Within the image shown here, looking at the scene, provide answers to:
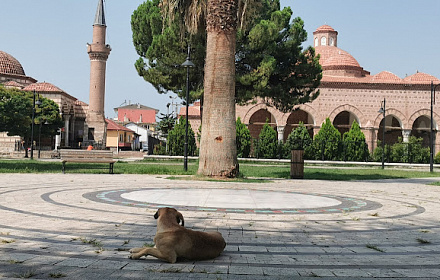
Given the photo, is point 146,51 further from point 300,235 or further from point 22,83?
point 22,83

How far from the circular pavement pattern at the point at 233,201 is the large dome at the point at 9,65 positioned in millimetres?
51286

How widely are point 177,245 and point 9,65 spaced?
57.5m

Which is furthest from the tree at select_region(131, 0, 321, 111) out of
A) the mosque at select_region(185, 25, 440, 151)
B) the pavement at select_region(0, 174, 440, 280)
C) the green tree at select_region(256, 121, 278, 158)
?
the pavement at select_region(0, 174, 440, 280)

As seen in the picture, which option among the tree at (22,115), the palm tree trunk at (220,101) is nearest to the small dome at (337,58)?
the tree at (22,115)

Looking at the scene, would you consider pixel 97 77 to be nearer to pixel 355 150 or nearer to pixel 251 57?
pixel 355 150

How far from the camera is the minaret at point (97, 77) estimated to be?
48.6 m

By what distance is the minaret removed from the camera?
48594 mm

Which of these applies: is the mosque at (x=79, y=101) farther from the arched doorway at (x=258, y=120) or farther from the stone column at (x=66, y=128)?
the arched doorway at (x=258, y=120)

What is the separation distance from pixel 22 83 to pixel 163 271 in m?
56.5

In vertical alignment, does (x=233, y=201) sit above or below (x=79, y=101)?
below

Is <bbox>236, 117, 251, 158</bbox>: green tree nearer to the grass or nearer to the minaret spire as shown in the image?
the grass

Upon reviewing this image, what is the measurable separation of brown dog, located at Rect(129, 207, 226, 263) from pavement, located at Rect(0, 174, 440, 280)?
7 cm

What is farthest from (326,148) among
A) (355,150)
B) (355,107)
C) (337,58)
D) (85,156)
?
(85,156)

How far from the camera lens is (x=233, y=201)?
7.64 metres
